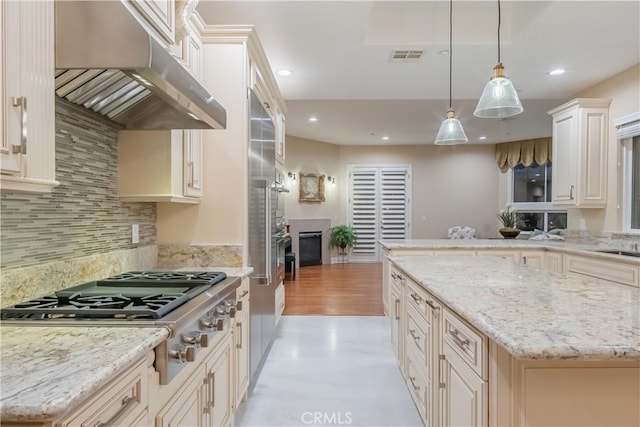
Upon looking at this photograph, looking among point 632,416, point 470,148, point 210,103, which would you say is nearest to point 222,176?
point 210,103

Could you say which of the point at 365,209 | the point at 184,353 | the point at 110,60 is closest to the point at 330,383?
the point at 184,353

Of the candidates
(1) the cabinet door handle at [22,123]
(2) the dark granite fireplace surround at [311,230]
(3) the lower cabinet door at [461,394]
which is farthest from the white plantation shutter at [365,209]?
(1) the cabinet door handle at [22,123]

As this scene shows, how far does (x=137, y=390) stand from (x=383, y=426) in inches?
63.0

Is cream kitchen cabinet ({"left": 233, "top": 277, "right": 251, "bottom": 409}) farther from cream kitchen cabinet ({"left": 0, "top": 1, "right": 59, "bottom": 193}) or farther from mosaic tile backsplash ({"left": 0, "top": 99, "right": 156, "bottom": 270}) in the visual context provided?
cream kitchen cabinet ({"left": 0, "top": 1, "right": 59, "bottom": 193})

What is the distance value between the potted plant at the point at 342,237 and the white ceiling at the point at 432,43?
452 cm

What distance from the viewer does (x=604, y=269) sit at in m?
3.24

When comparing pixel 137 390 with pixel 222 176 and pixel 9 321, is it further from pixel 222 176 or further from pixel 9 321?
pixel 222 176

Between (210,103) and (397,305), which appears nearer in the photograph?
(210,103)

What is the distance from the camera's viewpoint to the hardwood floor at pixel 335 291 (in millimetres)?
4684

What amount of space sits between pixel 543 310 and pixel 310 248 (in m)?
7.28

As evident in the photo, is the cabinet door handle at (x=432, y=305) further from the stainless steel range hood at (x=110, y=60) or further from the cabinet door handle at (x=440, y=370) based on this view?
the stainless steel range hood at (x=110, y=60)

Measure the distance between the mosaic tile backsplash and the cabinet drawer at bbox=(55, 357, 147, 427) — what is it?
0.73 metres

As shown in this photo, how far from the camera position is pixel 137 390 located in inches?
40.7

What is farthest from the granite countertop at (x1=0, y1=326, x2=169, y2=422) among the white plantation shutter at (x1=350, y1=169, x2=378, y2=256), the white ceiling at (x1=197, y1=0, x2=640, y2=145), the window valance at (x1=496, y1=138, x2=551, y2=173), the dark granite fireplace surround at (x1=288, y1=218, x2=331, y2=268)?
the window valance at (x1=496, y1=138, x2=551, y2=173)
